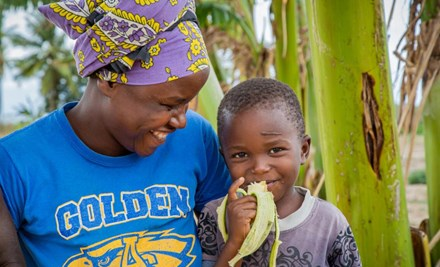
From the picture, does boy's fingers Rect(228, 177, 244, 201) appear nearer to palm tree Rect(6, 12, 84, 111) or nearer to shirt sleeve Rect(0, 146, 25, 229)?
shirt sleeve Rect(0, 146, 25, 229)

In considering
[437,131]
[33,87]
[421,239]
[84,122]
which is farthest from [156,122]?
[33,87]

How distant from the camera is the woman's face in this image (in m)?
1.68

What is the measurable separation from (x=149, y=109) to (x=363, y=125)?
810 mm

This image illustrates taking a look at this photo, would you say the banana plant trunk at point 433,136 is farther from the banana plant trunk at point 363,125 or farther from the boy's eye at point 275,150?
the boy's eye at point 275,150

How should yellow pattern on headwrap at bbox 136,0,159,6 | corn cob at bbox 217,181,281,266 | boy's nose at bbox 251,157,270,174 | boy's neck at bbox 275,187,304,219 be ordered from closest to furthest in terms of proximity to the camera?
yellow pattern on headwrap at bbox 136,0,159,6, corn cob at bbox 217,181,281,266, boy's nose at bbox 251,157,270,174, boy's neck at bbox 275,187,304,219

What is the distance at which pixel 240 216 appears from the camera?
1.75 m

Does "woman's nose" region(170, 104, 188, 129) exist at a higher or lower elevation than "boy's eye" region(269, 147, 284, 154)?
higher

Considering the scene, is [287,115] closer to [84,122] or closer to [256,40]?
[84,122]

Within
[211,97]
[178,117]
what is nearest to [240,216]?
[178,117]

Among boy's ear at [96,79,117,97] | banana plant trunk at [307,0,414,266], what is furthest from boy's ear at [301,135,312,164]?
boy's ear at [96,79,117,97]

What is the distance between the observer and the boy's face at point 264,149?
6.10ft

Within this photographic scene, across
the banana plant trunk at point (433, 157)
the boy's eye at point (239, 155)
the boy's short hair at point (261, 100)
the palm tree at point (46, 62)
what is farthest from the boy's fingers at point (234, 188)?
the palm tree at point (46, 62)

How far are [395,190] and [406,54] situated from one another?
0.76 meters

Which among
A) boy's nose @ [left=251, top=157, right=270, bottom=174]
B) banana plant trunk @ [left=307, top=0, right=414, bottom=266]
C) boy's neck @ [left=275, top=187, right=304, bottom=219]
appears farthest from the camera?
Answer: banana plant trunk @ [left=307, top=0, right=414, bottom=266]
